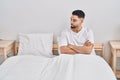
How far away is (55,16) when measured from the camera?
10.7ft

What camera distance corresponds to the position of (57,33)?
131 inches

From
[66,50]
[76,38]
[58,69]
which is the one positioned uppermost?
[76,38]

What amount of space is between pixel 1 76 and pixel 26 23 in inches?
56.0

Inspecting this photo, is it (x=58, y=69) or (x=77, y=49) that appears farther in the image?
(x=77, y=49)

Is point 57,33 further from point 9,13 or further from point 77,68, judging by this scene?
point 77,68

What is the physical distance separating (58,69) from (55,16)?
4.23ft

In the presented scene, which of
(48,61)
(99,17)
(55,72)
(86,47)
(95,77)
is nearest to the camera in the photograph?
(95,77)

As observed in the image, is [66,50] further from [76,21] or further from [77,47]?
[76,21]

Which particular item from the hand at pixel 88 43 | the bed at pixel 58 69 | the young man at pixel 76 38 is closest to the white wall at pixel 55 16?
the young man at pixel 76 38

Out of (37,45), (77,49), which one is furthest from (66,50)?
(37,45)

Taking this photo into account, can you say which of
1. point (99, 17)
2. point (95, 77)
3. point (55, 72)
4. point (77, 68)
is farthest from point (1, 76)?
point (99, 17)

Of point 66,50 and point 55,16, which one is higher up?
point 55,16

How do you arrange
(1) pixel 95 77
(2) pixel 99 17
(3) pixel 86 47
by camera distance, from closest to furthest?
(1) pixel 95 77 < (3) pixel 86 47 < (2) pixel 99 17

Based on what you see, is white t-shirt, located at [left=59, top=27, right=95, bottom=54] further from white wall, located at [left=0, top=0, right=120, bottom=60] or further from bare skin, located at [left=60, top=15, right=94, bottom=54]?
white wall, located at [left=0, top=0, right=120, bottom=60]
